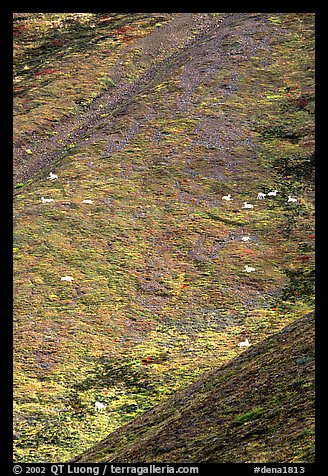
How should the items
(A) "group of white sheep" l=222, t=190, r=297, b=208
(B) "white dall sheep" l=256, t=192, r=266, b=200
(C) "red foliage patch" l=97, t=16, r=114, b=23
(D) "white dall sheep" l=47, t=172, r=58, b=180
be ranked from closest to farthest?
(A) "group of white sheep" l=222, t=190, r=297, b=208 → (B) "white dall sheep" l=256, t=192, r=266, b=200 → (D) "white dall sheep" l=47, t=172, r=58, b=180 → (C) "red foliage patch" l=97, t=16, r=114, b=23

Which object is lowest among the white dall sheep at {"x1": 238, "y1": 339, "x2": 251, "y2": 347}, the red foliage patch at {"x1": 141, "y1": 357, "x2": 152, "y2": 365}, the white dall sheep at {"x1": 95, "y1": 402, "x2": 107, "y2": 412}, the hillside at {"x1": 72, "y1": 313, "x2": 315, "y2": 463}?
the white dall sheep at {"x1": 238, "y1": 339, "x2": 251, "y2": 347}

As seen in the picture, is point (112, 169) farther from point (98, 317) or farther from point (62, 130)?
point (98, 317)

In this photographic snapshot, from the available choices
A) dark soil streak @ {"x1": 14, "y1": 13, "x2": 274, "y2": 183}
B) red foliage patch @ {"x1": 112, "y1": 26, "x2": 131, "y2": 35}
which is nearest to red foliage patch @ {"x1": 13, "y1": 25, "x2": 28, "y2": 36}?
red foliage patch @ {"x1": 112, "y1": 26, "x2": 131, "y2": 35}

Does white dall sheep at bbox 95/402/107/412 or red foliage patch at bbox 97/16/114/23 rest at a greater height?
white dall sheep at bbox 95/402/107/412

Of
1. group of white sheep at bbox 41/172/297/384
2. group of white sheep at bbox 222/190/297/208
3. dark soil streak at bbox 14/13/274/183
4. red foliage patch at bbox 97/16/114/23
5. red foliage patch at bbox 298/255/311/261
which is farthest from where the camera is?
red foliage patch at bbox 97/16/114/23

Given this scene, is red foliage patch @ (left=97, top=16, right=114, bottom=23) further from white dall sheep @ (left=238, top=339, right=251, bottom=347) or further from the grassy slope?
white dall sheep @ (left=238, top=339, right=251, bottom=347)

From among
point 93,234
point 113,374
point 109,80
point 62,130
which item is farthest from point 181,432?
point 109,80

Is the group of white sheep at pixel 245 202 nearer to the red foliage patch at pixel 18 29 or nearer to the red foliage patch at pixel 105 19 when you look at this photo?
the red foliage patch at pixel 105 19

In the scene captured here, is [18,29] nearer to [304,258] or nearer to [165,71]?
[165,71]
